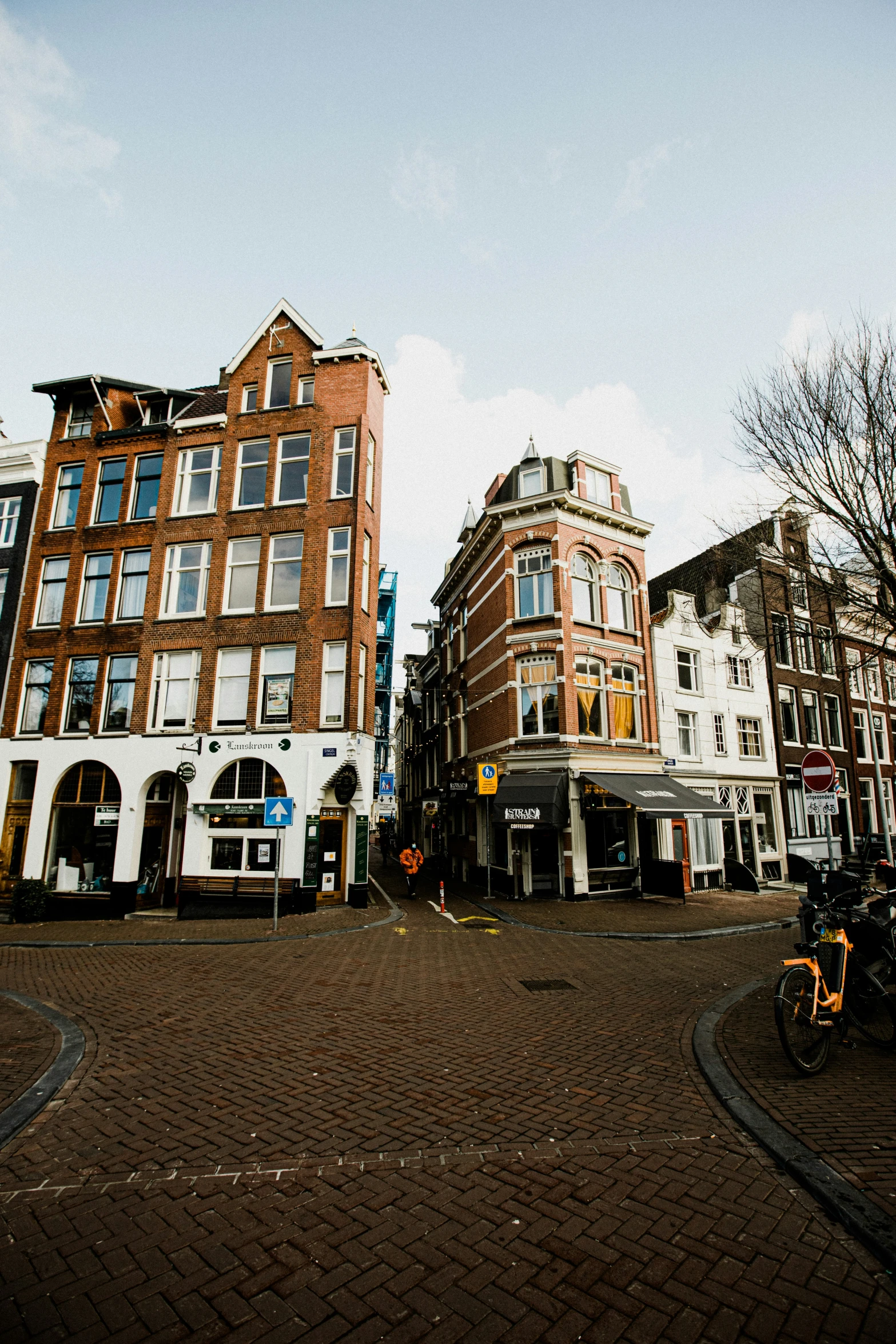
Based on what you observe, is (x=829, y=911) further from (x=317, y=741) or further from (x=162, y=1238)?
(x=317, y=741)

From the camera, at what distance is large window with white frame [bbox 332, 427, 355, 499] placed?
808 inches

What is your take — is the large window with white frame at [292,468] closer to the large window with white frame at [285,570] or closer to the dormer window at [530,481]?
the large window with white frame at [285,570]

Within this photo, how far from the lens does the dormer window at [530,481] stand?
23328 mm

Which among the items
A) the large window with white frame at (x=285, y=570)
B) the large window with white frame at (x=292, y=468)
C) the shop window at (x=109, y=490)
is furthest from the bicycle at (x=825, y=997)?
the shop window at (x=109, y=490)

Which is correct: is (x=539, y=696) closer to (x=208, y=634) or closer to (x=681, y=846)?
(x=681, y=846)

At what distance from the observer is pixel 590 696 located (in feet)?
70.8

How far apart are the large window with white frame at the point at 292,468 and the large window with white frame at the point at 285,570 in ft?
4.50

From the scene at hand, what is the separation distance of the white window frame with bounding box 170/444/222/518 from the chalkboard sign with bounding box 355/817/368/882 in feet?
37.7

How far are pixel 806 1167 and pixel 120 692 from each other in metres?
21.0

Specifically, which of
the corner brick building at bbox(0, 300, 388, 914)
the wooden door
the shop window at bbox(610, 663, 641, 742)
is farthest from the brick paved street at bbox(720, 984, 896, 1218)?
the wooden door

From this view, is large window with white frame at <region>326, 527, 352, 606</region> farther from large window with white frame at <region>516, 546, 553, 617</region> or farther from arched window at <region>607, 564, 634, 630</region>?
arched window at <region>607, 564, 634, 630</region>

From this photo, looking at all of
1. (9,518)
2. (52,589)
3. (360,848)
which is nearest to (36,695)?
(52,589)

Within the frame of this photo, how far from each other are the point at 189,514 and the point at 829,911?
20698 millimetres

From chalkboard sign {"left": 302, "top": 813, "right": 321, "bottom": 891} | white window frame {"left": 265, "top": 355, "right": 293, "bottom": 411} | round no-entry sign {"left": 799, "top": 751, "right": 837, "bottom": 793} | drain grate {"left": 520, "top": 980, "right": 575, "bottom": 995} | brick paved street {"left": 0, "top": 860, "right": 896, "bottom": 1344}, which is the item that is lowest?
drain grate {"left": 520, "top": 980, "right": 575, "bottom": 995}
